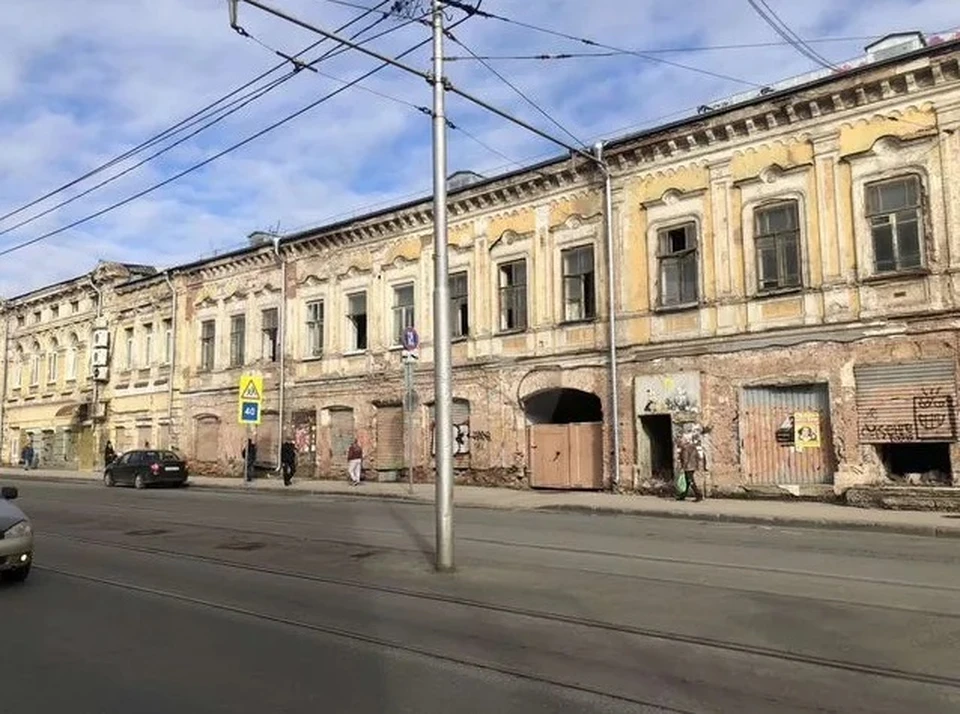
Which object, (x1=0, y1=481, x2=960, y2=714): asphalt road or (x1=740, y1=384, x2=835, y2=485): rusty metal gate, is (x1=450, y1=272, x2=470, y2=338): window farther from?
(x1=0, y1=481, x2=960, y2=714): asphalt road

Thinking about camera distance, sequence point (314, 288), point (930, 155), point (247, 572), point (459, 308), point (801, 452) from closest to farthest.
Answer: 1. point (247, 572)
2. point (930, 155)
3. point (801, 452)
4. point (459, 308)
5. point (314, 288)

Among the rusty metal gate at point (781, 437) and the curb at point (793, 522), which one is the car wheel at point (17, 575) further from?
the rusty metal gate at point (781, 437)

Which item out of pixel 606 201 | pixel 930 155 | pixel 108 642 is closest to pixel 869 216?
pixel 930 155

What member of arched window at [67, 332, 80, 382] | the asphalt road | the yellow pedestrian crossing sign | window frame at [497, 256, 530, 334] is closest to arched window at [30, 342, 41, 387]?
arched window at [67, 332, 80, 382]

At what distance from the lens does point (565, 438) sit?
24.8 m

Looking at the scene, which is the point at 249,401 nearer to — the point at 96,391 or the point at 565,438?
the point at 565,438

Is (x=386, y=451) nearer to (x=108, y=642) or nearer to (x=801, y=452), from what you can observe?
(x=801, y=452)

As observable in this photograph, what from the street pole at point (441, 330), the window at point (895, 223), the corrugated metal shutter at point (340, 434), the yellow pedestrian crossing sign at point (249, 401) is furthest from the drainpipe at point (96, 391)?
the street pole at point (441, 330)

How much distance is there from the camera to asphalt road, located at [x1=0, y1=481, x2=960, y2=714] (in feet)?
18.6

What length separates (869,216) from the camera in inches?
776

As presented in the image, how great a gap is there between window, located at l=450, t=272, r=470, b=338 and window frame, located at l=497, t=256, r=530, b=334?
1309mm

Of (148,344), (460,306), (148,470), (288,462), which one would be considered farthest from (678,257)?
(148,344)

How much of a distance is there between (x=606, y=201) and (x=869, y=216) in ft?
22.7

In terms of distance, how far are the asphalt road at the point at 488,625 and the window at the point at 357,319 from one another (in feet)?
56.9
